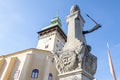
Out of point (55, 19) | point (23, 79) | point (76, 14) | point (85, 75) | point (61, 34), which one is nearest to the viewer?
point (85, 75)

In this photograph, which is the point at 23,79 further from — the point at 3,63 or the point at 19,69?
the point at 3,63

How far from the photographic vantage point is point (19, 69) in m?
25.1

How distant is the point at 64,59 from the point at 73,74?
1.58 ft

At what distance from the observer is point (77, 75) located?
350 centimetres

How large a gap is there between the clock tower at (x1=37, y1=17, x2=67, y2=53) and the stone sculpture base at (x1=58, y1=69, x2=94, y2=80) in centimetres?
3034

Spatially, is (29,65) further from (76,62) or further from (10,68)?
(76,62)

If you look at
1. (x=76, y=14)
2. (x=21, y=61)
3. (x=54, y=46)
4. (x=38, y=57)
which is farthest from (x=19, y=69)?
(x=76, y=14)

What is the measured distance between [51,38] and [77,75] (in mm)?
33699

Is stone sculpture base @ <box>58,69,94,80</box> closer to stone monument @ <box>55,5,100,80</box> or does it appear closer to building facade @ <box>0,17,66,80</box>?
stone monument @ <box>55,5,100,80</box>

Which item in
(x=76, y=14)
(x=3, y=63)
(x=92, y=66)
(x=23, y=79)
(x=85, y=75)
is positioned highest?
(x=3, y=63)

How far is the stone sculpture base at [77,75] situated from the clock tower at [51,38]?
A: 30336 millimetres

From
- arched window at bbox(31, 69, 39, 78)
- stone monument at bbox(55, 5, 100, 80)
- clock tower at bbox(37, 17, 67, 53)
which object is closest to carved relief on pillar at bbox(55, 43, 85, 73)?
stone monument at bbox(55, 5, 100, 80)

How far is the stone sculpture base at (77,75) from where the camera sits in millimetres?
3456

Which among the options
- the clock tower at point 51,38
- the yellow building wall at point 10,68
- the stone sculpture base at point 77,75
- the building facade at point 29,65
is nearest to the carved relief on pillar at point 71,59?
the stone sculpture base at point 77,75
